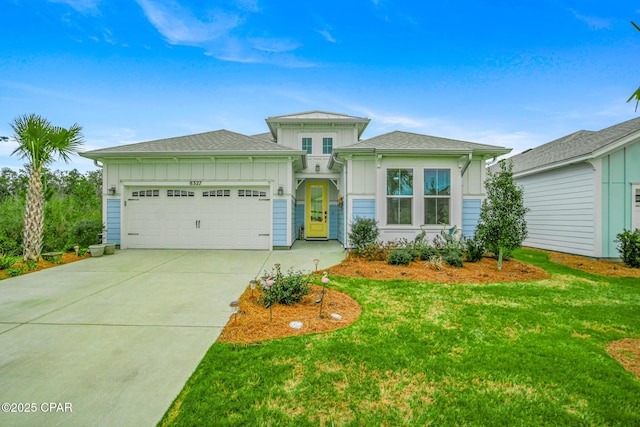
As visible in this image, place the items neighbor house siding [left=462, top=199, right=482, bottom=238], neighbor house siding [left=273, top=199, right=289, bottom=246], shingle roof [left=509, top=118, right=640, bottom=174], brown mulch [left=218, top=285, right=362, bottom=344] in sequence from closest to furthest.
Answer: brown mulch [left=218, top=285, right=362, bottom=344] < shingle roof [left=509, top=118, right=640, bottom=174] < neighbor house siding [left=462, top=199, right=482, bottom=238] < neighbor house siding [left=273, top=199, right=289, bottom=246]

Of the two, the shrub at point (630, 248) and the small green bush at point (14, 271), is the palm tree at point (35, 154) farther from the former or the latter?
the shrub at point (630, 248)

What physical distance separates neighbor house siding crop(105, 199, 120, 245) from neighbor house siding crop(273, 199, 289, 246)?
5.31m

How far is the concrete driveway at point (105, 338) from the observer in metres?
1.99

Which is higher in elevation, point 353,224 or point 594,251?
point 353,224

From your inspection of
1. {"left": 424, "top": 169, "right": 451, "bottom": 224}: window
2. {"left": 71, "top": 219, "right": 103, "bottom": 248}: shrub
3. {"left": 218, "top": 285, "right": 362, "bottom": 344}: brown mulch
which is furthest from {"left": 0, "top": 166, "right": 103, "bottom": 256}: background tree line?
{"left": 424, "top": 169, "right": 451, "bottom": 224}: window

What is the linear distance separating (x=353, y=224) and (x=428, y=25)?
775 centimetres

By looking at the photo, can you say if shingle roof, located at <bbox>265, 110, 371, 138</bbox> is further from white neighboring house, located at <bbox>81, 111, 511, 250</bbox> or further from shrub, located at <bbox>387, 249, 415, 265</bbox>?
shrub, located at <bbox>387, 249, 415, 265</bbox>

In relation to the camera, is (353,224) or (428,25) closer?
(353,224)

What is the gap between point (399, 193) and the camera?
854 centimetres

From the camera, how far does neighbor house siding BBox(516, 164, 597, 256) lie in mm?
8180

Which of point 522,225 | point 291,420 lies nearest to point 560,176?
point 522,225

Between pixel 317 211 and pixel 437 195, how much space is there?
550 cm

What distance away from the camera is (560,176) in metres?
9.29

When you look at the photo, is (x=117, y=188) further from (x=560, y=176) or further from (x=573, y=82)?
(x=573, y=82)
